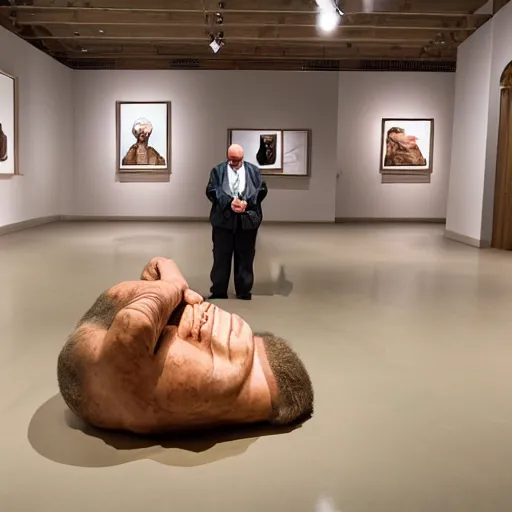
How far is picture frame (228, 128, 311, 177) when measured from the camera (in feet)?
61.4

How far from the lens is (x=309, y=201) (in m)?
18.9

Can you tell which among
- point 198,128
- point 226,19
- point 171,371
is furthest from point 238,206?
point 198,128

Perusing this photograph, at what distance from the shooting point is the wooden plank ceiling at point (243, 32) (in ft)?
43.3

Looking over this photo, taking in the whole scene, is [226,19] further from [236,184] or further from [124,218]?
[236,184]

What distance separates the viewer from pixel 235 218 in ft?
24.1

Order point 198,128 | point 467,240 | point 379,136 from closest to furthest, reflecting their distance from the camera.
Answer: point 467,240 < point 198,128 < point 379,136

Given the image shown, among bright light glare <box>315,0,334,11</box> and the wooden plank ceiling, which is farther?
the wooden plank ceiling

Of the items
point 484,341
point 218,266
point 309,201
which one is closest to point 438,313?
point 484,341

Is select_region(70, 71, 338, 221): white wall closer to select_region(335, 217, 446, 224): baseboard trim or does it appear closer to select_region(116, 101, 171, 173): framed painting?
select_region(116, 101, 171, 173): framed painting

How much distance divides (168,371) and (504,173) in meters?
10.5

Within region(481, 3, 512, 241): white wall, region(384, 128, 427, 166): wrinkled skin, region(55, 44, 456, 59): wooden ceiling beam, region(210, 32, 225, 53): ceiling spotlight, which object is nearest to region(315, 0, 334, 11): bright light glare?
region(210, 32, 225, 53): ceiling spotlight

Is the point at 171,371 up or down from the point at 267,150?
down

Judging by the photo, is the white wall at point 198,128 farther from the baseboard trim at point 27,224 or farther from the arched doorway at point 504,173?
the arched doorway at point 504,173

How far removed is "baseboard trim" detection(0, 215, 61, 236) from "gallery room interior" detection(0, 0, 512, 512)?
0.25 ft
